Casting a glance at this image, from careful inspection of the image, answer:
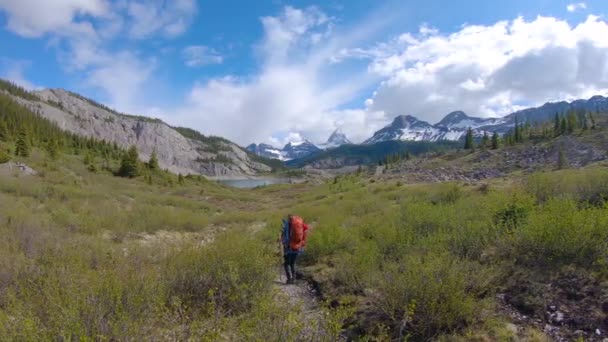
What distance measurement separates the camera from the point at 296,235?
9.77 m

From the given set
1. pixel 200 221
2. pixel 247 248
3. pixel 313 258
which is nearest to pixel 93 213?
pixel 200 221

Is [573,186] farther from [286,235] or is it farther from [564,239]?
[286,235]

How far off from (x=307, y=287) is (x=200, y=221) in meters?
11.1

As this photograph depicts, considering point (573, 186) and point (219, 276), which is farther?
point (573, 186)

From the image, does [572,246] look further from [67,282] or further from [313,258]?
[67,282]

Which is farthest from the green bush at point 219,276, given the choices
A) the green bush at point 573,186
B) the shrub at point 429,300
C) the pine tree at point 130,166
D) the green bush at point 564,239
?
the pine tree at point 130,166

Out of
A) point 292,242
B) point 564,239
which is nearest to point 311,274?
point 292,242

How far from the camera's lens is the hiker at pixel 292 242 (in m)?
9.57

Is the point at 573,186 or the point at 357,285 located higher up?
the point at 573,186

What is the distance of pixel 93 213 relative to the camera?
1531 centimetres

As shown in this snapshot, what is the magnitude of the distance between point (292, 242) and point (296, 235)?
224 millimetres

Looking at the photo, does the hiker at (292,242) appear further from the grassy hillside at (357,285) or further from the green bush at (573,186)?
the green bush at (573,186)

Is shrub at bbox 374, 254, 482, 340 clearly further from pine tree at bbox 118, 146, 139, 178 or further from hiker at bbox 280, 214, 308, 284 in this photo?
pine tree at bbox 118, 146, 139, 178

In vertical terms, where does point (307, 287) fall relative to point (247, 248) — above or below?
below
